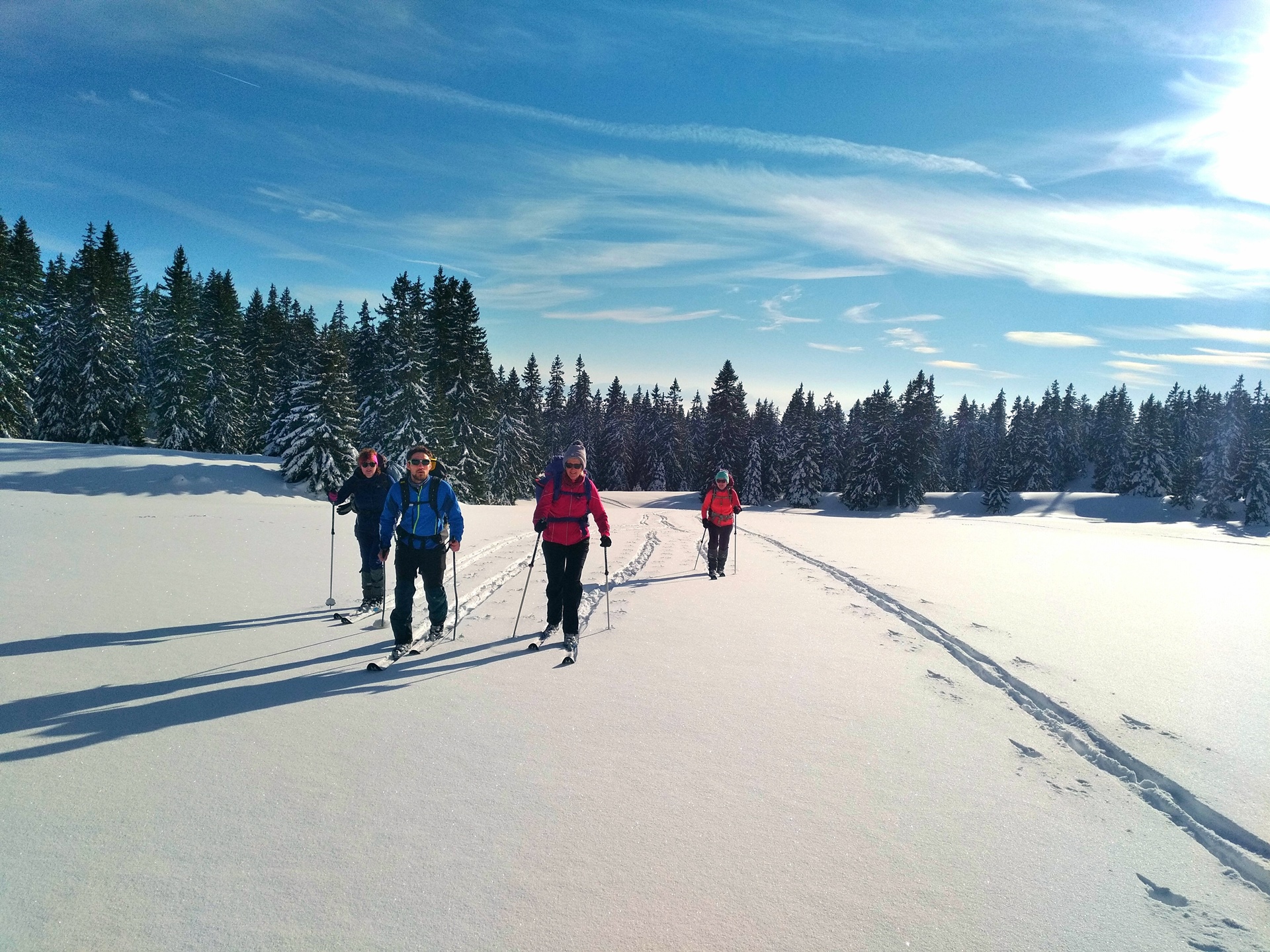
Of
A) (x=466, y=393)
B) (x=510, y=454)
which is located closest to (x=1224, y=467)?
(x=510, y=454)

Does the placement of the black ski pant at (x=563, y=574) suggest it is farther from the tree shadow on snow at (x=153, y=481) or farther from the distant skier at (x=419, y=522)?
the tree shadow on snow at (x=153, y=481)

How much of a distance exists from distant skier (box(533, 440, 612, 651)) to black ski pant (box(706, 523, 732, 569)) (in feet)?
18.0

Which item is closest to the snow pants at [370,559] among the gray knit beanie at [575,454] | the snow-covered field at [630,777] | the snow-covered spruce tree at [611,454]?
the snow-covered field at [630,777]

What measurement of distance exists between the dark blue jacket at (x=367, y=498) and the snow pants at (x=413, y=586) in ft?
5.44

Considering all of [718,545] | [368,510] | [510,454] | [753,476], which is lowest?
[718,545]

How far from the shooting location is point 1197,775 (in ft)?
14.3

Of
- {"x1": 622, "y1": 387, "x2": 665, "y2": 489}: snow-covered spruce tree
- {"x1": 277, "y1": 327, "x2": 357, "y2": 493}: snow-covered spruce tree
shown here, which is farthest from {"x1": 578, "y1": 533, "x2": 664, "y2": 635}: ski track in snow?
{"x1": 622, "y1": 387, "x2": 665, "y2": 489}: snow-covered spruce tree

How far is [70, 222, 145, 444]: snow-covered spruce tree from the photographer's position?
134 ft

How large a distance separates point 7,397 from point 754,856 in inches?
1972

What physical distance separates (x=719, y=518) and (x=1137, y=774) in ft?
28.2

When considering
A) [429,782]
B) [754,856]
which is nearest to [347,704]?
[429,782]

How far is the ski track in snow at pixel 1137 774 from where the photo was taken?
355 cm

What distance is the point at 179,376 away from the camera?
4462cm

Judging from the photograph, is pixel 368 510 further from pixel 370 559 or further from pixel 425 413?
pixel 425 413
